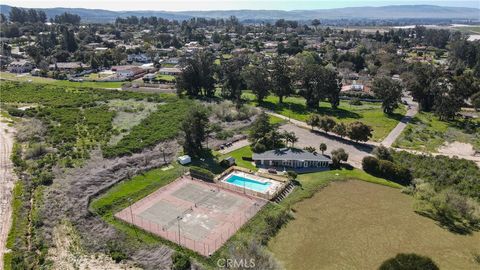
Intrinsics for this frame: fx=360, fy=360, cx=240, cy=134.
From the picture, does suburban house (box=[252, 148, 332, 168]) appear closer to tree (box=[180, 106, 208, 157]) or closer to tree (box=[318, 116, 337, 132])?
tree (box=[180, 106, 208, 157])

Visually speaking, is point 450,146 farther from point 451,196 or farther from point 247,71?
point 247,71

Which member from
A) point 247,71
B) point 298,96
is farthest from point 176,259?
point 298,96

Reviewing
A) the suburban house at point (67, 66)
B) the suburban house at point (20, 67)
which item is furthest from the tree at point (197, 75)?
the suburban house at point (20, 67)

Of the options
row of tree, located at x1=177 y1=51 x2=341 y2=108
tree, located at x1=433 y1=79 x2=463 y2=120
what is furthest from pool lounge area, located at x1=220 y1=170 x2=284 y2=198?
tree, located at x1=433 y1=79 x2=463 y2=120

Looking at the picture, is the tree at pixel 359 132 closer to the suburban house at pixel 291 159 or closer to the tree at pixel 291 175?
the suburban house at pixel 291 159

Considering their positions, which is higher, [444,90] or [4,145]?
[444,90]

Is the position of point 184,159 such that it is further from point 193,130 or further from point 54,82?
point 54,82
